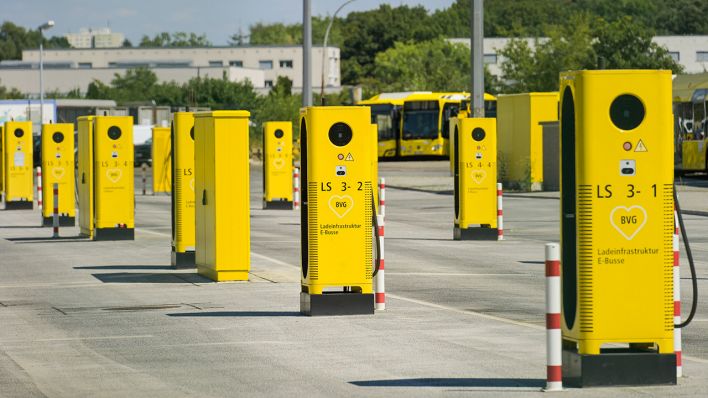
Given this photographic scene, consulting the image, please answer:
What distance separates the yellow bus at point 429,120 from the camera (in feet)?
230

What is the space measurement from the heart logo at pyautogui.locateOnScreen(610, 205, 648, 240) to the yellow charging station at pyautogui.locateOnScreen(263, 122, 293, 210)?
28422mm

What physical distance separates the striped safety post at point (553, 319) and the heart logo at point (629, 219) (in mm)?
480

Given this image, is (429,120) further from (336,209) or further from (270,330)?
(270,330)

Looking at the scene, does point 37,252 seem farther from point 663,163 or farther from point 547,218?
point 663,163

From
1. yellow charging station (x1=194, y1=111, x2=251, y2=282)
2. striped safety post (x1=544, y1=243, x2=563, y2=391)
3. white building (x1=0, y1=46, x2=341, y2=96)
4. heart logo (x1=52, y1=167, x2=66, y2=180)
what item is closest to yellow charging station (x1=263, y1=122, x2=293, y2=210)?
heart logo (x1=52, y1=167, x2=66, y2=180)

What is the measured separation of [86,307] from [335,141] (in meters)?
3.39

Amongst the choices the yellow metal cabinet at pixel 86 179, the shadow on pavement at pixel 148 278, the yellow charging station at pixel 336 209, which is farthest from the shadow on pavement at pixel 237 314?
the yellow metal cabinet at pixel 86 179

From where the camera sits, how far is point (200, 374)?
11289mm

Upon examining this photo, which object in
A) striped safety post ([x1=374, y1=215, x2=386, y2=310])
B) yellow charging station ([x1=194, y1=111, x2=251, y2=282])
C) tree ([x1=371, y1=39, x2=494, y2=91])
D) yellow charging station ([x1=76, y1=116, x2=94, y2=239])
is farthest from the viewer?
tree ([x1=371, y1=39, x2=494, y2=91])

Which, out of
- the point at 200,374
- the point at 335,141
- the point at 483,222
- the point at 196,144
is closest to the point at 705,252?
the point at 483,222

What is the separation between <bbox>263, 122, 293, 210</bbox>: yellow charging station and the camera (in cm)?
3862

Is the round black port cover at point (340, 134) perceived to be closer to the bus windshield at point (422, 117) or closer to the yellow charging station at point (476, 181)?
the yellow charging station at point (476, 181)

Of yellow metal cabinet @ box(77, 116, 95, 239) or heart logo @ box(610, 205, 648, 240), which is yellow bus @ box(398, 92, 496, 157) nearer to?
yellow metal cabinet @ box(77, 116, 95, 239)

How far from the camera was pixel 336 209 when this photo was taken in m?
15.1
